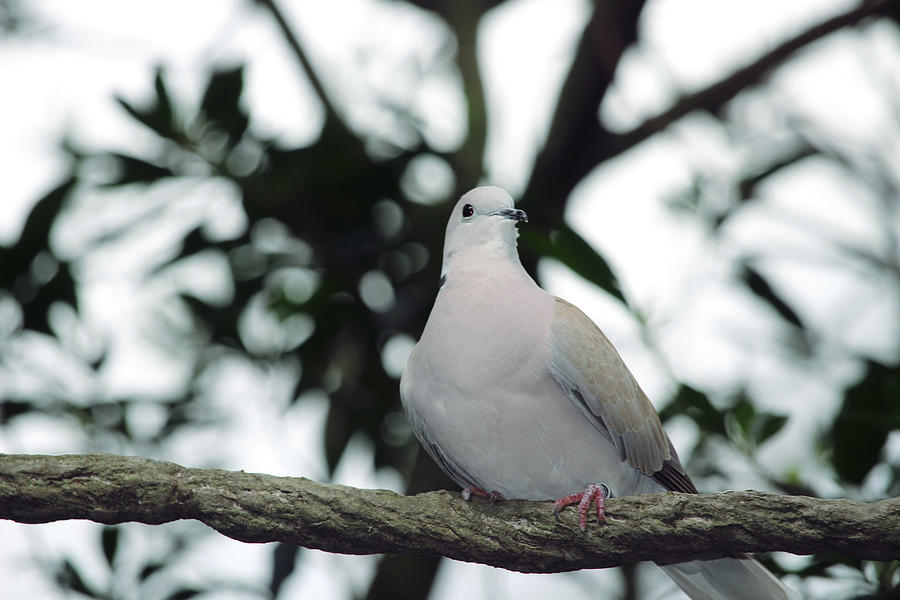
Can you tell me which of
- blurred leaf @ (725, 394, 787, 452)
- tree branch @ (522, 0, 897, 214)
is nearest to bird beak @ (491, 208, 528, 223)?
blurred leaf @ (725, 394, 787, 452)

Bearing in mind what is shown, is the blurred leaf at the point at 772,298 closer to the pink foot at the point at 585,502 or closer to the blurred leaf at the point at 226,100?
the pink foot at the point at 585,502

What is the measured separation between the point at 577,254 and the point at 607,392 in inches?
15.7

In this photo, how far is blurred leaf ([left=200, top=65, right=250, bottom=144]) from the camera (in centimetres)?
A: 357

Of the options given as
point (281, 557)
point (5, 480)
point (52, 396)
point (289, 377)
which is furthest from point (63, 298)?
point (5, 480)

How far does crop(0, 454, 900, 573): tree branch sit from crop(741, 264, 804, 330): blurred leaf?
5.41ft

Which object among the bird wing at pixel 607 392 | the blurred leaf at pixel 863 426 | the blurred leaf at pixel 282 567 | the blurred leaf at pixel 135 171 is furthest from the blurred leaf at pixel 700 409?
the blurred leaf at pixel 135 171

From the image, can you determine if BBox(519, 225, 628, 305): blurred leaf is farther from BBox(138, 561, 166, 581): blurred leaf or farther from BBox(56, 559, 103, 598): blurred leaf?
BBox(56, 559, 103, 598): blurred leaf

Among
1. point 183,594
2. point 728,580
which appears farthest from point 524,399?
point 183,594

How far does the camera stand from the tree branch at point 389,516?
78.1 inches

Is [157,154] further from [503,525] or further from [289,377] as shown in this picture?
[503,525]

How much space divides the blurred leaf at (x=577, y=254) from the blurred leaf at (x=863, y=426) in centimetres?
79

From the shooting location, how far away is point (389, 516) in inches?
84.1

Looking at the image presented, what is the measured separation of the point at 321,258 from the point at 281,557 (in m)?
1.13

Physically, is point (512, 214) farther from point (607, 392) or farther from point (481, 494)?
point (481, 494)
